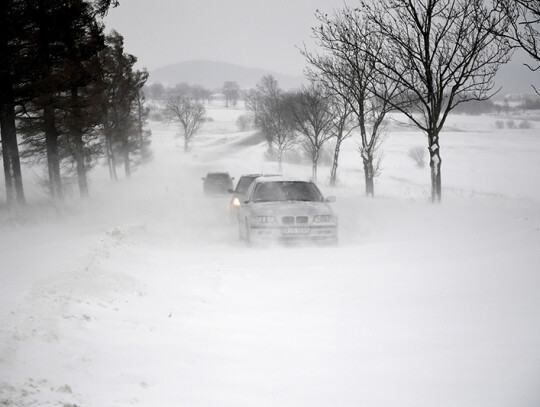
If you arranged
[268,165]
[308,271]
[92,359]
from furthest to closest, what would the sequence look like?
[268,165] < [308,271] < [92,359]

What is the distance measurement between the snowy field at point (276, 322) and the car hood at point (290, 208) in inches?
34.7

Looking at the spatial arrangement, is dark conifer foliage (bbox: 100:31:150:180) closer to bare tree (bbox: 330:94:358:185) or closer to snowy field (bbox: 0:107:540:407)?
bare tree (bbox: 330:94:358:185)

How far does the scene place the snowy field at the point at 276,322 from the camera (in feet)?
9.00

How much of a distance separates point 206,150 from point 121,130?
4388 cm

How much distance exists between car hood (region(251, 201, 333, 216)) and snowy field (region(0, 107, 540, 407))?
2.90 feet

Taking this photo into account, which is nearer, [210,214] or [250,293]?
[250,293]

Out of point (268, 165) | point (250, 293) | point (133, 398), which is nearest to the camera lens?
point (133, 398)

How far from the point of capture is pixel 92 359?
3068mm

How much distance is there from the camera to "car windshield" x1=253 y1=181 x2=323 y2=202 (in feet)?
32.7

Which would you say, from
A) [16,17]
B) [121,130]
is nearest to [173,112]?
[121,130]

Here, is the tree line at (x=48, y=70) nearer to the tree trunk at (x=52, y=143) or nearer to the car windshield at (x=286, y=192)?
the tree trunk at (x=52, y=143)

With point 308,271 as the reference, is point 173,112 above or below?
above

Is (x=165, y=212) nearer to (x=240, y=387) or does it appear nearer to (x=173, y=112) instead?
(x=240, y=387)

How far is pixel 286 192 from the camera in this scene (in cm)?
1015
